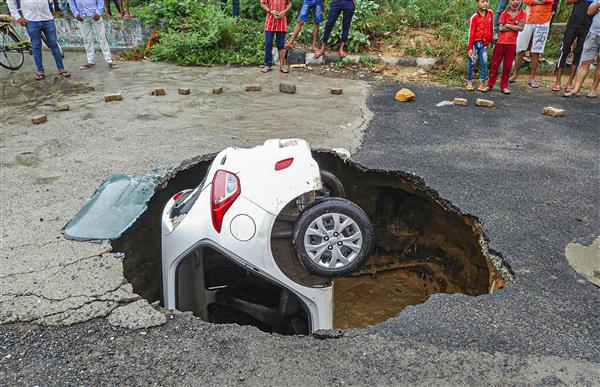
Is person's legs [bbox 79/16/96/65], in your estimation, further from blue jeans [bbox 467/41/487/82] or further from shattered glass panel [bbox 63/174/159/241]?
blue jeans [bbox 467/41/487/82]

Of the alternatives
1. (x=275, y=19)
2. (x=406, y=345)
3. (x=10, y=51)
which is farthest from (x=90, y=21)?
(x=406, y=345)

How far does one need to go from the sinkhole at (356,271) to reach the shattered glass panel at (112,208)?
0.10m

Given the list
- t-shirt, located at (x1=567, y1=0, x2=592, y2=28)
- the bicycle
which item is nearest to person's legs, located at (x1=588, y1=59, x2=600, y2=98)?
t-shirt, located at (x1=567, y1=0, x2=592, y2=28)

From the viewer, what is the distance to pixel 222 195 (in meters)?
2.97

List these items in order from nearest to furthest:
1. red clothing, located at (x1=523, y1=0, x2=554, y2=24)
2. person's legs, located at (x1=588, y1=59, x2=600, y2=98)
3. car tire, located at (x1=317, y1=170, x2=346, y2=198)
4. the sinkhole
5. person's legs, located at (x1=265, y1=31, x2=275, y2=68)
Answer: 1. the sinkhole
2. car tire, located at (x1=317, y1=170, x2=346, y2=198)
3. person's legs, located at (x1=588, y1=59, x2=600, y2=98)
4. red clothing, located at (x1=523, y1=0, x2=554, y2=24)
5. person's legs, located at (x1=265, y1=31, x2=275, y2=68)

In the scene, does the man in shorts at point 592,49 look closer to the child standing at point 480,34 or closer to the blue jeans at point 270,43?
the child standing at point 480,34

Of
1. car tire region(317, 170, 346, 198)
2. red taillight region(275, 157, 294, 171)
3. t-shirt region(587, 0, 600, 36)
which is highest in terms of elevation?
t-shirt region(587, 0, 600, 36)

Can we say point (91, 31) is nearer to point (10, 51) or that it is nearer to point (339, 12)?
point (10, 51)

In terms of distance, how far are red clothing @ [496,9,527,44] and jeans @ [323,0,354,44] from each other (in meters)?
3.33

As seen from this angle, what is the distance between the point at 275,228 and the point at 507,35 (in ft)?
22.2

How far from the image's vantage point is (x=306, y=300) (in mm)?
3033

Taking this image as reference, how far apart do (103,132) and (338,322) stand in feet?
13.3

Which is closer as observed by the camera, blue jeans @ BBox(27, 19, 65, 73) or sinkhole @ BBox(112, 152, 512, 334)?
sinkhole @ BBox(112, 152, 512, 334)

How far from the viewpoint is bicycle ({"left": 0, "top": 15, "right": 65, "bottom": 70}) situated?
10.0 m
